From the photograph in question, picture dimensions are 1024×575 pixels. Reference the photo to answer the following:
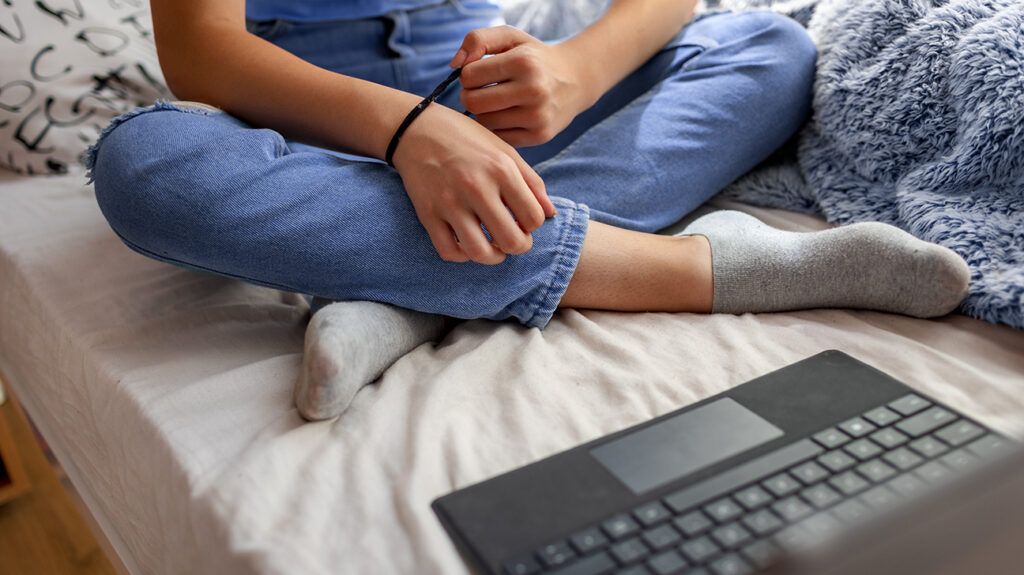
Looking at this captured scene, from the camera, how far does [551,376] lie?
1.90ft

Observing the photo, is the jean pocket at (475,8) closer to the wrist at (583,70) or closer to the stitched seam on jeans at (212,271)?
the wrist at (583,70)

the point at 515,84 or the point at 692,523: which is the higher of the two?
the point at 515,84


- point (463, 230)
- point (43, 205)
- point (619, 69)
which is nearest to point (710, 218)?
point (619, 69)

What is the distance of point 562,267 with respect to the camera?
0.63 metres

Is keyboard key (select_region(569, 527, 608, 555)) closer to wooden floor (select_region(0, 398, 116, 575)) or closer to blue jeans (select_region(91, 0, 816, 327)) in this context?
blue jeans (select_region(91, 0, 816, 327))

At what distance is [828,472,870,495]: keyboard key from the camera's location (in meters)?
0.44

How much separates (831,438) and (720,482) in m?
0.08

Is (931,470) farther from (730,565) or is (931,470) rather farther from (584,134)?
(584,134)

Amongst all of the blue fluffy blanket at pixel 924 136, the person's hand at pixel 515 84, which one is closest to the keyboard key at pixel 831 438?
the blue fluffy blanket at pixel 924 136

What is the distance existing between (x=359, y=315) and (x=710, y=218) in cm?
35

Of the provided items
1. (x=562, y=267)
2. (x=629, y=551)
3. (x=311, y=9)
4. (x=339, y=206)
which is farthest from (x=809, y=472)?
(x=311, y=9)

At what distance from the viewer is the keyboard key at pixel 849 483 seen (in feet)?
1.44

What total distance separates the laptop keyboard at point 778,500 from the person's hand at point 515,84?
0.34 meters

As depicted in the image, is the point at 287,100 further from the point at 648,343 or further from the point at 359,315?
the point at 648,343
